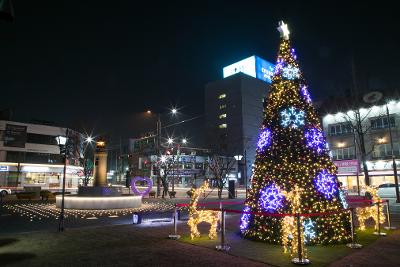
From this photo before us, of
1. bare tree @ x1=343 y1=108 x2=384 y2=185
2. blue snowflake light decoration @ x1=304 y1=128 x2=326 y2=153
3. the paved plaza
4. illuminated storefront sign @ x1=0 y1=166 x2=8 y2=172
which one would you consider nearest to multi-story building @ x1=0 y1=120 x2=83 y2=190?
illuminated storefront sign @ x1=0 y1=166 x2=8 y2=172

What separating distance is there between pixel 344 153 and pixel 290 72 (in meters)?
46.3

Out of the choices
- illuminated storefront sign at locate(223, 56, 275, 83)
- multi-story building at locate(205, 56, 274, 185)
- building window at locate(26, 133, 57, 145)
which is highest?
illuminated storefront sign at locate(223, 56, 275, 83)

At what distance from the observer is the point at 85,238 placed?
11.5m

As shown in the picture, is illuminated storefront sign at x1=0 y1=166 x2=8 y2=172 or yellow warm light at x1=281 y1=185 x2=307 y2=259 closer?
yellow warm light at x1=281 y1=185 x2=307 y2=259

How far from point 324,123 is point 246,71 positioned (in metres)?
57.1

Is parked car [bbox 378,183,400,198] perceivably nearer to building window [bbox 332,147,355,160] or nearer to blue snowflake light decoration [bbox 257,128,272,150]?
building window [bbox 332,147,355,160]

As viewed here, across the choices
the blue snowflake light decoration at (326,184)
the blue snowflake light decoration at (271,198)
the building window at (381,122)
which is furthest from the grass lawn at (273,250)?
the building window at (381,122)

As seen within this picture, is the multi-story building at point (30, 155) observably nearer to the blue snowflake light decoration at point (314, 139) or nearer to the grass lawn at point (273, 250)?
the grass lawn at point (273, 250)

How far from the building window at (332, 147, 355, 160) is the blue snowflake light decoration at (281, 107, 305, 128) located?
4596 centimetres

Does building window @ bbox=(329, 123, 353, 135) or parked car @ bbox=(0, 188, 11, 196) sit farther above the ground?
building window @ bbox=(329, 123, 353, 135)

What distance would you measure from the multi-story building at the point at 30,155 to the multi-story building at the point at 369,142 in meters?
42.8

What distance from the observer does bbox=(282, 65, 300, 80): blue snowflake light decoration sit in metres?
11.5

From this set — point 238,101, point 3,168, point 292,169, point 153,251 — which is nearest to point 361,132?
point 292,169

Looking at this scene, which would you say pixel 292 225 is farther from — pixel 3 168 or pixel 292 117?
pixel 3 168
